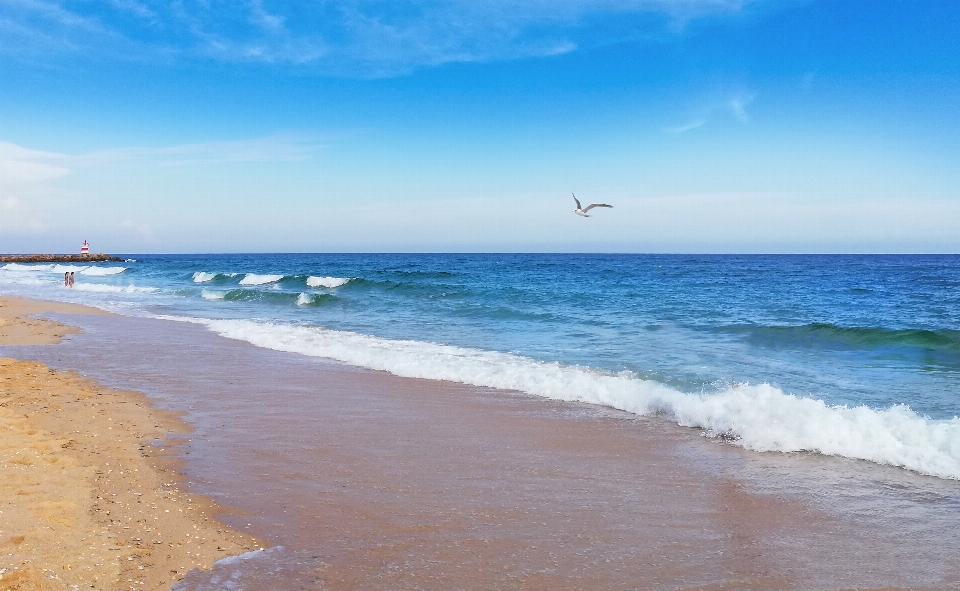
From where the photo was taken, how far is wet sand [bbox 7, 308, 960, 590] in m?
4.00

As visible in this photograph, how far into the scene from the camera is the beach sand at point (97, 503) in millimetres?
3854

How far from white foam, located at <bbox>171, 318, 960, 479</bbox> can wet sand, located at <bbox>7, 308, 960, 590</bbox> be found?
311mm

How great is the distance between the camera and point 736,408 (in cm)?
764

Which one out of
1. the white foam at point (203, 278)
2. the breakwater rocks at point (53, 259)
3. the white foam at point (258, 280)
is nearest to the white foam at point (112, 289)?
the white foam at point (258, 280)

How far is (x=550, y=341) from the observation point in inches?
575

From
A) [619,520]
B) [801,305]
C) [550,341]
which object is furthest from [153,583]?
[801,305]

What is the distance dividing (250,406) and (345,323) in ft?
34.5

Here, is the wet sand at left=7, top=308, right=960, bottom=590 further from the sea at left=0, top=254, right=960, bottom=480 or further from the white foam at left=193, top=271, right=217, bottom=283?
the white foam at left=193, top=271, right=217, bottom=283

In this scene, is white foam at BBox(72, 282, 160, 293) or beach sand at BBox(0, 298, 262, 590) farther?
white foam at BBox(72, 282, 160, 293)

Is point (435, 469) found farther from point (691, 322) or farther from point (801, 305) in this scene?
point (801, 305)

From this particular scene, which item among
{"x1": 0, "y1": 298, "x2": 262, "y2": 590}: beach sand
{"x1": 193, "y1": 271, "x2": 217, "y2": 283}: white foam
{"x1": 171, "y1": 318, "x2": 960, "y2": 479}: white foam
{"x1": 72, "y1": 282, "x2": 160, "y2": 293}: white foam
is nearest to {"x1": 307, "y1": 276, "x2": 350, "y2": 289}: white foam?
{"x1": 72, "y1": 282, "x2": 160, "y2": 293}: white foam

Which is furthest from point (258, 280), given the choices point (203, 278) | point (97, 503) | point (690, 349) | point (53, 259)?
point (53, 259)

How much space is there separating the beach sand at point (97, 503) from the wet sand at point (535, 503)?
249mm

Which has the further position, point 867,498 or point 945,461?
point 945,461
